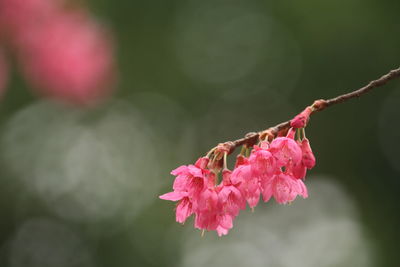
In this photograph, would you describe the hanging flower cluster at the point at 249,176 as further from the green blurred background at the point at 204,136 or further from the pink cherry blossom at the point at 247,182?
the green blurred background at the point at 204,136

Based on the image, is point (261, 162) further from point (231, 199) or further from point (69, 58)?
point (69, 58)

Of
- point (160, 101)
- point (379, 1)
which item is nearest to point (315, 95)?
point (379, 1)

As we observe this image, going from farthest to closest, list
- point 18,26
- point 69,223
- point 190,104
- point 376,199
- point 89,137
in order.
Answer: point 89,137 → point 69,223 → point 190,104 → point 376,199 → point 18,26

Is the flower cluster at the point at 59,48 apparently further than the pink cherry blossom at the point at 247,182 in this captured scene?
Yes

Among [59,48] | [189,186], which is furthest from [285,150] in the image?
[59,48]

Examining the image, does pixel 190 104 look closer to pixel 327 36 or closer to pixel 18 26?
pixel 327 36

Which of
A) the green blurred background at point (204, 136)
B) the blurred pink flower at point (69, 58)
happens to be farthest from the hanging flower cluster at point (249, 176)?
the green blurred background at point (204, 136)

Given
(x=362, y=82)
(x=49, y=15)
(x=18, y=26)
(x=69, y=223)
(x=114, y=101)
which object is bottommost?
(x=18, y=26)

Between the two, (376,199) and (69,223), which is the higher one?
(69,223)
